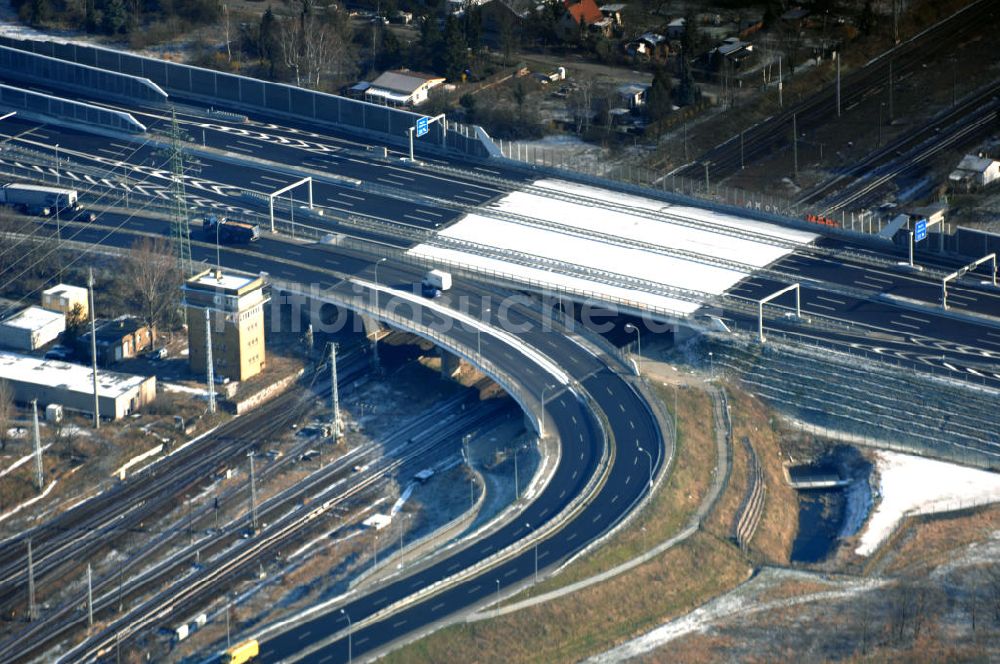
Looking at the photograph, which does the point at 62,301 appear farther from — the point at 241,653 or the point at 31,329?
the point at 241,653

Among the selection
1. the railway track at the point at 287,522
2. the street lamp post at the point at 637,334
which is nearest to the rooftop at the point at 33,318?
the railway track at the point at 287,522

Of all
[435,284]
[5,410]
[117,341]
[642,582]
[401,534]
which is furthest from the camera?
[435,284]

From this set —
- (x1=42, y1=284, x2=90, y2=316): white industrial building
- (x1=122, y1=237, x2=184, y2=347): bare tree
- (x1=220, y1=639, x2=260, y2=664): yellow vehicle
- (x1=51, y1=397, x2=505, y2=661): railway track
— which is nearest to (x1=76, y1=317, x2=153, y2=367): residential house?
(x1=122, y1=237, x2=184, y2=347): bare tree

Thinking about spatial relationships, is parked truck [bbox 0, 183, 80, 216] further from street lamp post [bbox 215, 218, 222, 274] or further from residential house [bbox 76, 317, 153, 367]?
residential house [bbox 76, 317, 153, 367]

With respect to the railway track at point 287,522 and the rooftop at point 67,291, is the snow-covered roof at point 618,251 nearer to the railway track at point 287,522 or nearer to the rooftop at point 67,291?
the railway track at point 287,522

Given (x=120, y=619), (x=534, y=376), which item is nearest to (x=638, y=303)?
(x=534, y=376)

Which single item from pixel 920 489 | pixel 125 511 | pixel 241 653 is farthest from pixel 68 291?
pixel 920 489
